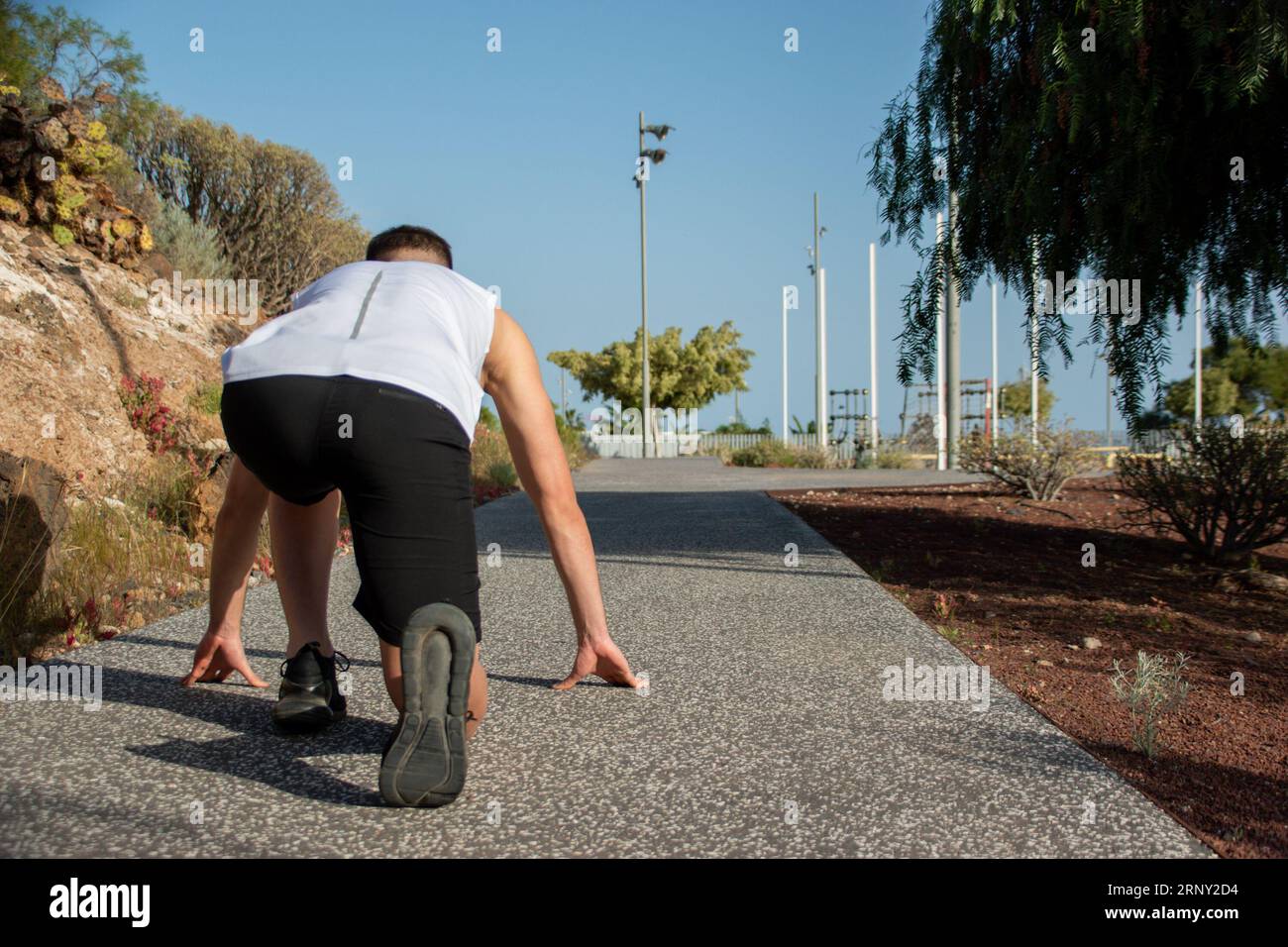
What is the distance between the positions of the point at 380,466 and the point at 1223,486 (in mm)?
6690

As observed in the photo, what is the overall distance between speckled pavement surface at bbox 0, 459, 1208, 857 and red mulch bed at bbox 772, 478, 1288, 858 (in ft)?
0.58

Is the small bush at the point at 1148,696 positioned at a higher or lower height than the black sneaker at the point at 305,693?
lower

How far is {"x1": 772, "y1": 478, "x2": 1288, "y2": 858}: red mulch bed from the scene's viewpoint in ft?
9.00

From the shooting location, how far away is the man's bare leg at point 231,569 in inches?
117

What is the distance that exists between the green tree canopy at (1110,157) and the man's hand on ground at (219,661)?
447 cm

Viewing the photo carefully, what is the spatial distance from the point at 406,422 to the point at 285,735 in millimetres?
1284

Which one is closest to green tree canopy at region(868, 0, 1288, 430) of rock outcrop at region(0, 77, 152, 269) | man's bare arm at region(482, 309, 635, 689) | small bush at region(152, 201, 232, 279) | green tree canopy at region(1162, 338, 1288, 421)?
man's bare arm at region(482, 309, 635, 689)

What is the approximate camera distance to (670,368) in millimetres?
50188

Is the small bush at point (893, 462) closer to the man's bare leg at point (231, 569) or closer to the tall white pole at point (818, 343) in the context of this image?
the tall white pole at point (818, 343)

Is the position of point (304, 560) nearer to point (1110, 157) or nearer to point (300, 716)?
point (300, 716)

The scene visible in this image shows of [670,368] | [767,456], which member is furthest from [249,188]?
[670,368]

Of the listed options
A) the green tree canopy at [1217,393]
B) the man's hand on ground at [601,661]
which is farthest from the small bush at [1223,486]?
the green tree canopy at [1217,393]
